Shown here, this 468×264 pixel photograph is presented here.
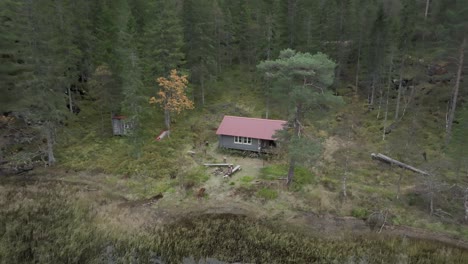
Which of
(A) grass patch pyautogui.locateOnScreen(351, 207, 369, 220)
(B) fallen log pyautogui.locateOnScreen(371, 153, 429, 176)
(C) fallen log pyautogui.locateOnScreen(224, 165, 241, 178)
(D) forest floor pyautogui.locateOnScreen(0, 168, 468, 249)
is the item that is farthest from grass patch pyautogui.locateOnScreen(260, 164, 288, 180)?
(B) fallen log pyautogui.locateOnScreen(371, 153, 429, 176)

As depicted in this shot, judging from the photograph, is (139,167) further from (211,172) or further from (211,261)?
(211,261)

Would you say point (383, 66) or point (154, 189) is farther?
point (383, 66)

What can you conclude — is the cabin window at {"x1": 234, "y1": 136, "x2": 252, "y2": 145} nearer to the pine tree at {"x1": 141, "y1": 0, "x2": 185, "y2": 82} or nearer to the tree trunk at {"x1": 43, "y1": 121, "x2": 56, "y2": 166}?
the pine tree at {"x1": 141, "y1": 0, "x2": 185, "y2": 82}

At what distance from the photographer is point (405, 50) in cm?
3105

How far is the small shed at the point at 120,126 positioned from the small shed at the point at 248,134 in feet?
29.3

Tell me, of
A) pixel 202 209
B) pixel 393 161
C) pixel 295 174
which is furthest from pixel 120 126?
pixel 393 161

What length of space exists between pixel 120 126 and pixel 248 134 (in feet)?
41.8

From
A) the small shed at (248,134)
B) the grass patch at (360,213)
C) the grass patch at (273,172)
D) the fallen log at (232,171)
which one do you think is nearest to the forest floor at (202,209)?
the grass patch at (360,213)

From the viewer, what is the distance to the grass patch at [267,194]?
70.7ft

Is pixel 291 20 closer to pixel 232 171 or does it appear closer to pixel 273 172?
pixel 273 172

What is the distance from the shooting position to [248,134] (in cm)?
2772

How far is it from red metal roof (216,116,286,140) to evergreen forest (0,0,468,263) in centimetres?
114

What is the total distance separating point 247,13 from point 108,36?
65.4 feet

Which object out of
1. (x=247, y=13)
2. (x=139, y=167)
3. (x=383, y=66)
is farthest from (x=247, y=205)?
(x=247, y=13)
